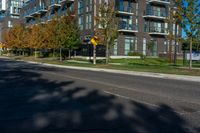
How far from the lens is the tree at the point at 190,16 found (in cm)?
2381

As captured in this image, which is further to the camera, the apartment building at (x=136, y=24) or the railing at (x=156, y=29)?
the railing at (x=156, y=29)

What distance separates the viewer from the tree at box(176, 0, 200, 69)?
23.8 m

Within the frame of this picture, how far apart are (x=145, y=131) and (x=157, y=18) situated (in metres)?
51.3

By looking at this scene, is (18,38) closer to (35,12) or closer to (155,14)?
(35,12)

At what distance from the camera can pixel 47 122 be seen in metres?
6.79

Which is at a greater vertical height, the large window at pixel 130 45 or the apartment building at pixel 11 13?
the apartment building at pixel 11 13

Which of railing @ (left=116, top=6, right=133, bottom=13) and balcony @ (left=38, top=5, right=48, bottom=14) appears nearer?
railing @ (left=116, top=6, right=133, bottom=13)

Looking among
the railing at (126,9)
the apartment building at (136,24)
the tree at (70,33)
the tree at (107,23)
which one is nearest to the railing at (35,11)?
the apartment building at (136,24)

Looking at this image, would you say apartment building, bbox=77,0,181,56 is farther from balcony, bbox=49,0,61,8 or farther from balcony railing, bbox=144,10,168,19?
balcony, bbox=49,0,61,8

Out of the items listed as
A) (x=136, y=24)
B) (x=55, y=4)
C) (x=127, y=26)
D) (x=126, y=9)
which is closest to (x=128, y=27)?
(x=127, y=26)

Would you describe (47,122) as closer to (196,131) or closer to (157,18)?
(196,131)

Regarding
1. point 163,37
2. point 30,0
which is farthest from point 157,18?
point 30,0

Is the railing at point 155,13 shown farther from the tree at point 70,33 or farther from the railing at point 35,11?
the railing at point 35,11

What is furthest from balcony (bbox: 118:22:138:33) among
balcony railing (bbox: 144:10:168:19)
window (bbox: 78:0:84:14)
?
window (bbox: 78:0:84:14)
